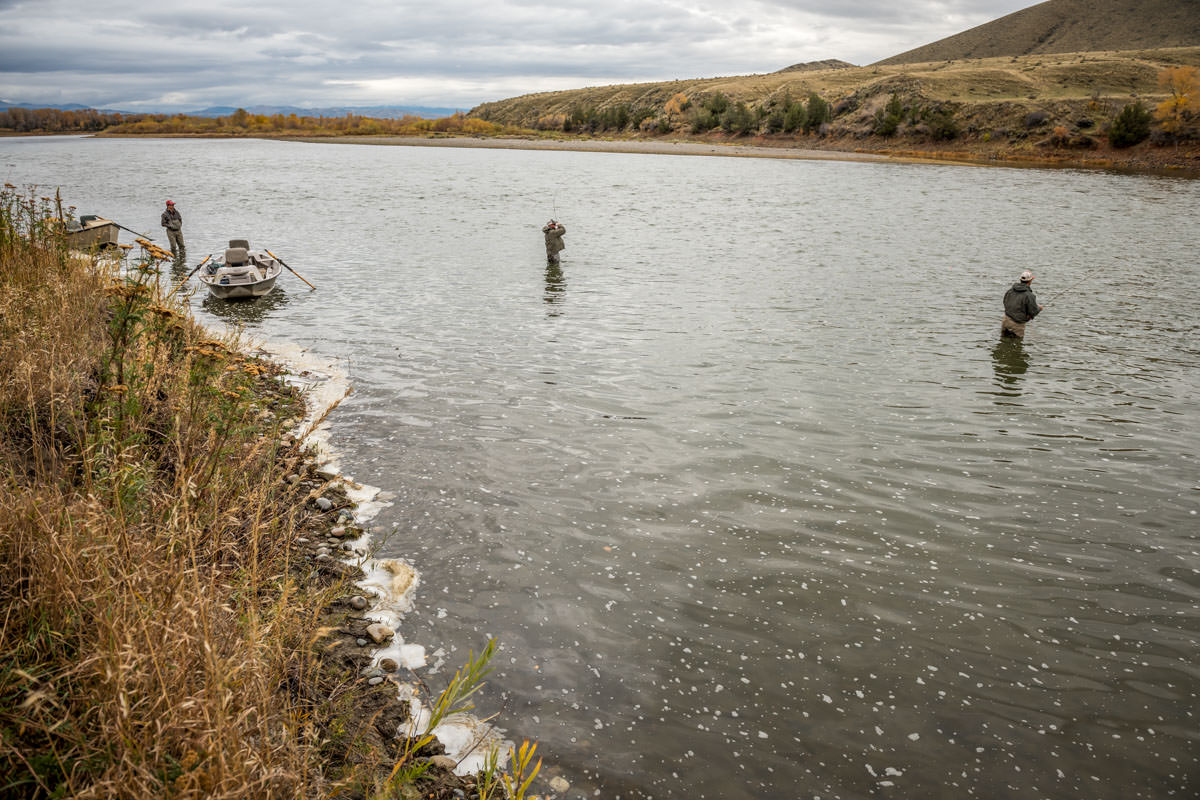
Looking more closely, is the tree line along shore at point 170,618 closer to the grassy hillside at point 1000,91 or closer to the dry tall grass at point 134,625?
the dry tall grass at point 134,625

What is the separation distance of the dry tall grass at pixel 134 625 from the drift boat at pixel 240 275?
14570 mm

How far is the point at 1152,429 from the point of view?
12.6m

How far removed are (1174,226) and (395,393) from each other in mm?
40178

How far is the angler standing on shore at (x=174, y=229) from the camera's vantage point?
2858 cm

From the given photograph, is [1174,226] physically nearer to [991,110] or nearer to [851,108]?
[991,110]

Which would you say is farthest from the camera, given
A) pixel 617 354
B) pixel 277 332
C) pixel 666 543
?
pixel 277 332

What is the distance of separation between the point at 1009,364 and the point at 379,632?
15.2 metres

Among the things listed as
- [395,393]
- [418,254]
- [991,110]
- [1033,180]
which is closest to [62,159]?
[418,254]

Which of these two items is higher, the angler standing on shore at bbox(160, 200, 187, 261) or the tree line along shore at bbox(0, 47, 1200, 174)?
the tree line along shore at bbox(0, 47, 1200, 174)

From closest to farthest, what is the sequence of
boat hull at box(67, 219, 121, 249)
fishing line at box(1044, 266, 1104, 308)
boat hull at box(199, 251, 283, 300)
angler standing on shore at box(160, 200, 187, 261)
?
boat hull at box(199, 251, 283, 300) < fishing line at box(1044, 266, 1104, 308) < boat hull at box(67, 219, 121, 249) < angler standing on shore at box(160, 200, 187, 261)

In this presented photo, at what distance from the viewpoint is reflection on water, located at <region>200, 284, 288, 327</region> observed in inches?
800

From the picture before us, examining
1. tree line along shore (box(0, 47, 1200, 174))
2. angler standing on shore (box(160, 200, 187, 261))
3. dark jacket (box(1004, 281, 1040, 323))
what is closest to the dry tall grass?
dark jacket (box(1004, 281, 1040, 323))

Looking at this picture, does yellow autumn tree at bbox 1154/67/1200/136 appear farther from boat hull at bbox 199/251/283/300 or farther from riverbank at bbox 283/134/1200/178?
boat hull at bbox 199/251/283/300

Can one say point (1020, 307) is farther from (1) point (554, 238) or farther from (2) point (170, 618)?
(2) point (170, 618)
